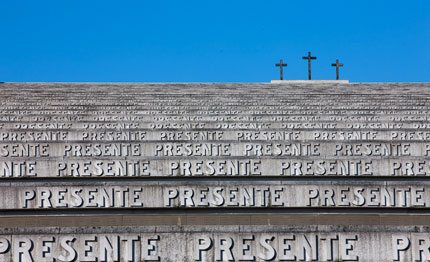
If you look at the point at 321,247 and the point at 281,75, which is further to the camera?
the point at 281,75

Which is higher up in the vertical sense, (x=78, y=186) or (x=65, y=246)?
(x=78, y=186)

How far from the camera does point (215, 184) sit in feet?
34.6

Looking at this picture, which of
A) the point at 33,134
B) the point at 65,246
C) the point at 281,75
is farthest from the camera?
the point at 281,75

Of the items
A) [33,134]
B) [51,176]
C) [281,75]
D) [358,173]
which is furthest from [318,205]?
[281,75]

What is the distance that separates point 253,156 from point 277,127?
234 centimetres

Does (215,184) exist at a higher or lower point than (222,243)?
higher

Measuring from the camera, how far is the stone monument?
750 cm

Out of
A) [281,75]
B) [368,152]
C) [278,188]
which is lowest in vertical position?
[278,188]

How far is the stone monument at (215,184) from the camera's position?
295 inches

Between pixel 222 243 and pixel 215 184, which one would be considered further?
pixel 215 184

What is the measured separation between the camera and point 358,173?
37.6ft

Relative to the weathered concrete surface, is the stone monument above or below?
above

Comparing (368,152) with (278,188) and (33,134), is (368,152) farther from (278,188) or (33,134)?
(33,134)

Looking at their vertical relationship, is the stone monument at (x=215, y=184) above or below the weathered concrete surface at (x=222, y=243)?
above
